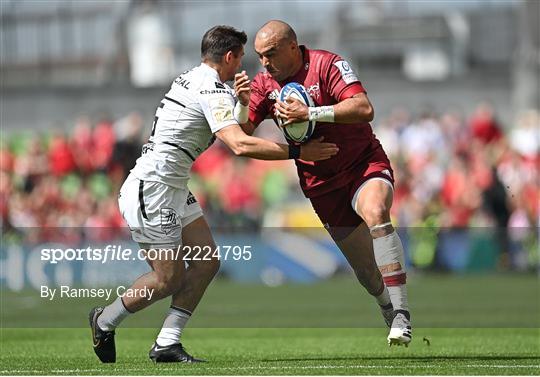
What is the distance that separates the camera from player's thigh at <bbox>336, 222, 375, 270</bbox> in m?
12.0

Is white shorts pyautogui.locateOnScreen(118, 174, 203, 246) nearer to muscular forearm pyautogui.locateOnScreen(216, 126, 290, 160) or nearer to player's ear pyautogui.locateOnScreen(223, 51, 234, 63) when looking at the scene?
muscular forearm pyautogui.locateOnScreen(216, 126, 290, 160)

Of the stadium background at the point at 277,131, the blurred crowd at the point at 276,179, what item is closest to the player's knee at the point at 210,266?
the stadium background at the point at 277,131

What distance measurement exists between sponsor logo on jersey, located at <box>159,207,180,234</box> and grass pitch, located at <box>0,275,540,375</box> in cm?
114

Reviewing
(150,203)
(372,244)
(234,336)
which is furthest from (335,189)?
(234,336)

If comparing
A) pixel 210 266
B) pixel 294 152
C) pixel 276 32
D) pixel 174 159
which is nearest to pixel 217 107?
pixel 174 159

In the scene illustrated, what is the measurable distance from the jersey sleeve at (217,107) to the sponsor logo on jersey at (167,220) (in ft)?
2.65

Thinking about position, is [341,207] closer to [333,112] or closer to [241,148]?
[333,112]

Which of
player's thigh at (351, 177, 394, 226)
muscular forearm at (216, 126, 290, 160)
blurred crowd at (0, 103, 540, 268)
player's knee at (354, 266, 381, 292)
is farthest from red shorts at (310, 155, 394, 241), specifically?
blurred crowd at (0, 103, 540, 268)

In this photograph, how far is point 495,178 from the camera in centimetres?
2566

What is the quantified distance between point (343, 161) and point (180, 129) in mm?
1465

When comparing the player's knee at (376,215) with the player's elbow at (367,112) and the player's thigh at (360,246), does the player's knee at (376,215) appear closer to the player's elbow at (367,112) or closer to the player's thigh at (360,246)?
the player's elbow at (367,112)

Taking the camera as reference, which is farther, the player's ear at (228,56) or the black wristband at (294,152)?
the player's ear at (228,56)

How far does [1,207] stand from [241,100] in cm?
1781

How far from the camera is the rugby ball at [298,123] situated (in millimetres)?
11242
